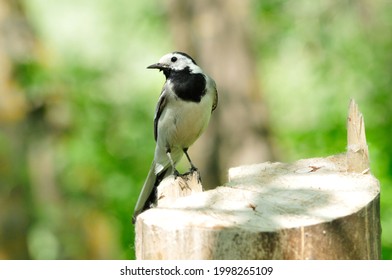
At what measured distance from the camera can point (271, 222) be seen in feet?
10.0

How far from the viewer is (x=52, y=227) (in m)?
7.68

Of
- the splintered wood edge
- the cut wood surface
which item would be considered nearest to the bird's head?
the splintered wood edge

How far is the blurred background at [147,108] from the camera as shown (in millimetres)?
7633

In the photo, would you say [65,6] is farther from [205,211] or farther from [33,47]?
[205,211]

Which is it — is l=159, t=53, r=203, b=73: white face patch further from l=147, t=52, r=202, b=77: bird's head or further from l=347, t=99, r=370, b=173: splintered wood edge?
l=347, t=99, r=370, b=173: splintered wood edge

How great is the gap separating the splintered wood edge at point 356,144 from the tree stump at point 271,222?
8 centimetres

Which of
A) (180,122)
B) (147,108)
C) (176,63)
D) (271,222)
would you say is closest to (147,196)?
(180,122)

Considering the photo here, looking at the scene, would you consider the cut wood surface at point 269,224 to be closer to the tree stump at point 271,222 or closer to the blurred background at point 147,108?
the tree stump at point 271,222

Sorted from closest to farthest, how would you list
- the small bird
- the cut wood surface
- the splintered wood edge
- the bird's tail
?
1. the cut wood surface
2. the splintered wood edge
3. the bird's tail
4. the small bird

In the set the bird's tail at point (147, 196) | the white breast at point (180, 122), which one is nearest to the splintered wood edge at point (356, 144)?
the bird's tail at point (147, 196)

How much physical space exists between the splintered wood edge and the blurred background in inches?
119

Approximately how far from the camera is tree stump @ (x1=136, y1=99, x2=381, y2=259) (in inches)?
116

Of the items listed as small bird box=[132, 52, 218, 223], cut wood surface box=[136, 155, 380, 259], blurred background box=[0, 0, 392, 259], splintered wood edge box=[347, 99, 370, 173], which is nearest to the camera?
cut wood surface box=[136, 155, 380, 259]

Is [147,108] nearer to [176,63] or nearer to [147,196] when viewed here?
[176,63]
